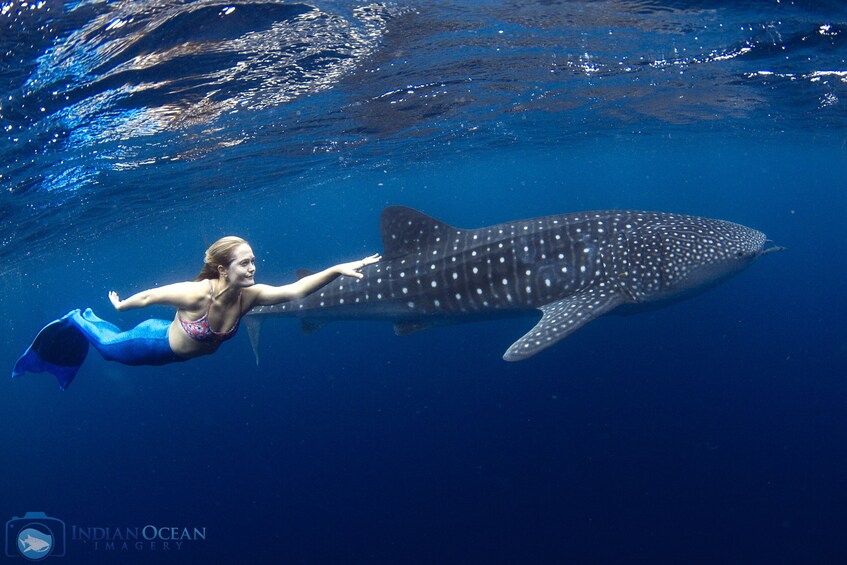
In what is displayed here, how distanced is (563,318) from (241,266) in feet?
14.4

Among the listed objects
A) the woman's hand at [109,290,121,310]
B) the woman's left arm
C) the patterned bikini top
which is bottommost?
the patterned bikini top

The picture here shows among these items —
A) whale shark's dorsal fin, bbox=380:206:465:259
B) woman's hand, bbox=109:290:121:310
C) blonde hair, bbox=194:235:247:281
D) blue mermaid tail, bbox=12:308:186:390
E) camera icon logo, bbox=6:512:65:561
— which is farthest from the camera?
camera icon logo, bbox=6:512:65:561

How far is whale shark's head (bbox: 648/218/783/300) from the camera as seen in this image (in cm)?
779

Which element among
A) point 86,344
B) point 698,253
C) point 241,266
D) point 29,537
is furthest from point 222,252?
point 29,537

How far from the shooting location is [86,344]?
714 centimetres

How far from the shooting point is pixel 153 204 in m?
25.8

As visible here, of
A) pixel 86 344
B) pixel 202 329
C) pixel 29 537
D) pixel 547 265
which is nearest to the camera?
pixel 202 329

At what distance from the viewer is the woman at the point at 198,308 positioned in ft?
16.6

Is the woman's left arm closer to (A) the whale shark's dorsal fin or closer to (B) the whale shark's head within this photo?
(A) the whale shark's dorsal fin

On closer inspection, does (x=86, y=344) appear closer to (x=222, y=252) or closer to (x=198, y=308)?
(x=198, y=308)

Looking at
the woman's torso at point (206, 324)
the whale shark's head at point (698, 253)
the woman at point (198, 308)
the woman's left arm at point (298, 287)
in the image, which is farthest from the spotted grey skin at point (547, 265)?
the woman's torso at point (206, 324)

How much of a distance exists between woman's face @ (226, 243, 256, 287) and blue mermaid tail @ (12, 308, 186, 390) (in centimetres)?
143

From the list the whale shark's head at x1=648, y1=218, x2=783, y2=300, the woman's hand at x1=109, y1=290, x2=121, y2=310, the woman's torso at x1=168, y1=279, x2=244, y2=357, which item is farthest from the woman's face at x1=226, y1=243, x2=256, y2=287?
the whale shark's head at x1=648, y1=218, x2=783, y2=300

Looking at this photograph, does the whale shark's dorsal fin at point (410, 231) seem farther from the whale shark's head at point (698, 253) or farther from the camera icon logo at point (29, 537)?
the camera icon logo at point (29, 537)
